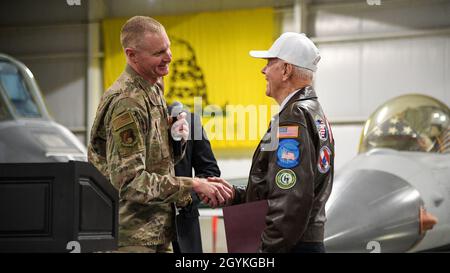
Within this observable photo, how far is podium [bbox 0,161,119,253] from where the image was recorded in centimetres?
184

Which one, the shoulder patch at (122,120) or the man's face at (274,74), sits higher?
the man's face at (274,74)

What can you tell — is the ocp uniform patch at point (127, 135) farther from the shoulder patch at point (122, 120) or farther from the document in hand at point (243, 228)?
the document in hand at point (243, 228)

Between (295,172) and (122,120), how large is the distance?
1.53 ft

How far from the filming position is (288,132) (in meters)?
1.85

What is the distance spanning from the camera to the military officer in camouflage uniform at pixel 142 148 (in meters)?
1.88

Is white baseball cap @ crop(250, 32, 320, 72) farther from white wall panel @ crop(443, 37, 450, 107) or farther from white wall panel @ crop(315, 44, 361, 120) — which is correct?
white wall panel @ crop(315, 44, 361, 120)

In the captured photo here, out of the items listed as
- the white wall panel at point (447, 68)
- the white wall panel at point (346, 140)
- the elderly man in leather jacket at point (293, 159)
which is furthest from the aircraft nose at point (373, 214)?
the white wall panel at point (346, 140)

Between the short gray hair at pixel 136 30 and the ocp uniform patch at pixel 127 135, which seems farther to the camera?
the short gray hair at pixel 136 30

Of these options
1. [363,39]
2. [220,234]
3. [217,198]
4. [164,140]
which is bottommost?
[220,234]

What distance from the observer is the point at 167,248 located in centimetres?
205

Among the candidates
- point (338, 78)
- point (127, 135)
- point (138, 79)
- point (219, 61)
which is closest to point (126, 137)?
point (127, 135)
